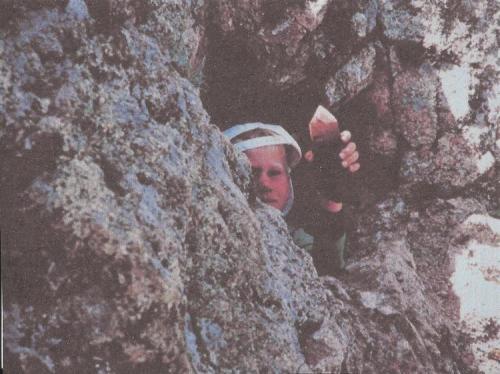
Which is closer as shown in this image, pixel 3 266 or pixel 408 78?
pixel 3 266

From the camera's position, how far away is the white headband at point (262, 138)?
2.52 metres

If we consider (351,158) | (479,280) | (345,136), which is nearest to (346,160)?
(351,158)

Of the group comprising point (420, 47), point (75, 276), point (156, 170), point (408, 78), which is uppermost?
point (420, 47)

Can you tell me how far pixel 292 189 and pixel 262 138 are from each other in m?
0.38

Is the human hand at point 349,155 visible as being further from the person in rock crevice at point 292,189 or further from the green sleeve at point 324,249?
the green sleeve at point 324,249

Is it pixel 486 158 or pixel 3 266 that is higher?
pixel 486 158

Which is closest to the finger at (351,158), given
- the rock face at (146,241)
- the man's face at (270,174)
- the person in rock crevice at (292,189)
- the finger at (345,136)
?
the person in rock crevice at (292,189)

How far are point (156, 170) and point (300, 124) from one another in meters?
1.95

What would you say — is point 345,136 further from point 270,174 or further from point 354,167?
point 270,174

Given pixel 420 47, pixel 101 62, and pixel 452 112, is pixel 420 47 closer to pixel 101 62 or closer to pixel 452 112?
pixel 452 112

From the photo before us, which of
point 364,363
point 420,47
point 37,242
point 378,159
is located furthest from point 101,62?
point 420,47

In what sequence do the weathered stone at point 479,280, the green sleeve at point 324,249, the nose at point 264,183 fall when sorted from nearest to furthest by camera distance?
the weathered stone at point 479,280, the nose at point 264,183, the green sleeve at point 324,249

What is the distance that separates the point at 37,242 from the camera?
842 mm

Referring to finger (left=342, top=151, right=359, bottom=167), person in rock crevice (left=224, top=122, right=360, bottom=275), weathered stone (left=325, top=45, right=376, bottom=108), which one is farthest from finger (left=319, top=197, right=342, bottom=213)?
weathered stone (left=325, top=45, right=376, bottom=108)
